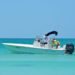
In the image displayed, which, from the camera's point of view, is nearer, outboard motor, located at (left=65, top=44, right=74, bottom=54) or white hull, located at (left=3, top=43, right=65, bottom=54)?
white hull, located at (left=3, top=43, right=65, bottom=54)

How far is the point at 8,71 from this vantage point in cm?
1723

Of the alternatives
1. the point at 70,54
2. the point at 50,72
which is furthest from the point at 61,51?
the point at 50,72

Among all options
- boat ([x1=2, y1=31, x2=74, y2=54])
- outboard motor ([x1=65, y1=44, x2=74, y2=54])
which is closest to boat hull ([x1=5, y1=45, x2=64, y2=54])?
boat ([x1=2, y1=31, x2=74, y2=54])

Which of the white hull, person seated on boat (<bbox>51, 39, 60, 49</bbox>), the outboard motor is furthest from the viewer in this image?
the outboard motor

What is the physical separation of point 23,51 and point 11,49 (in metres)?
Result: 1.25

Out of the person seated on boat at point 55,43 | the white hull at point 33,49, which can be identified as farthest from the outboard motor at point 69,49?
the person seated on boat at point 55,43

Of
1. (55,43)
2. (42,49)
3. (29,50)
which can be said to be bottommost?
(29,50)

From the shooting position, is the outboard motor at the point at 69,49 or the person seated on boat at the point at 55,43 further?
the outboard motor at the point at 69,49

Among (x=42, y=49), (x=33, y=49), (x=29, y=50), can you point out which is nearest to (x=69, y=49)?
(x=42, y=49)

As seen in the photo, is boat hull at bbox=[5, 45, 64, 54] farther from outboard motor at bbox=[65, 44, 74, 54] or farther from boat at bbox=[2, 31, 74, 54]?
outboard motor at bbox=[65, 44, 74, 54]

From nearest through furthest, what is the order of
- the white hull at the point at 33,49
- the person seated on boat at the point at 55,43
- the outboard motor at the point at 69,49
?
1. the white hull at the point at 33,49
2. the person seated on boat at the point at 55,43
3. the outboard motor at the point at 69,49

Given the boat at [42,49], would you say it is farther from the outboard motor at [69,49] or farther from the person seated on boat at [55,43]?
the person seated on boat at [55,43]

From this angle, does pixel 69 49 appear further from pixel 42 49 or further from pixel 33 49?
pixel 33 49

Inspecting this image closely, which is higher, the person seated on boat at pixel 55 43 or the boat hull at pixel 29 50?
the person seated on boat at pixel 55 43
